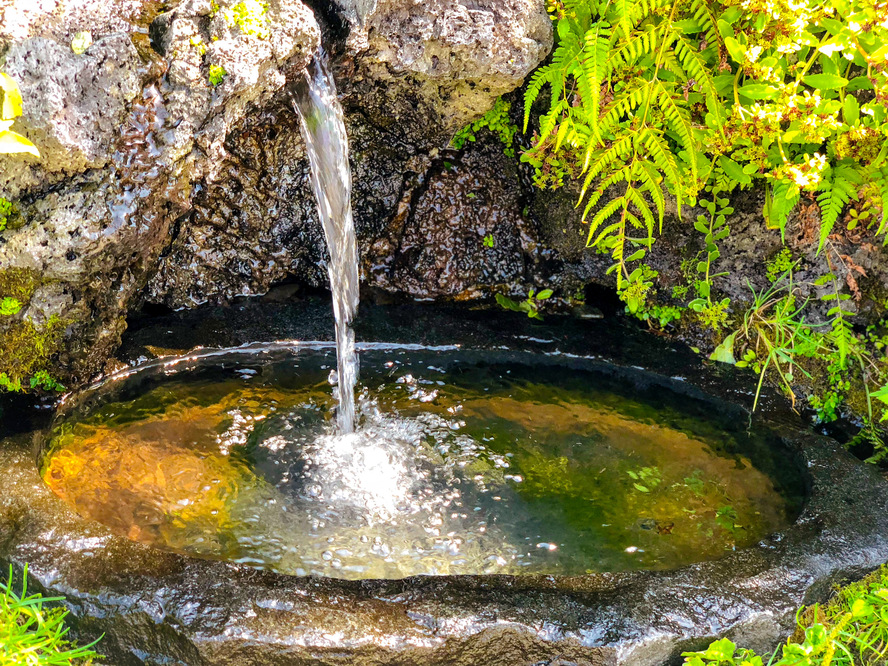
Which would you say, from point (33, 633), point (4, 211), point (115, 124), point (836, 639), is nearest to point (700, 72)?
point (836, 639)

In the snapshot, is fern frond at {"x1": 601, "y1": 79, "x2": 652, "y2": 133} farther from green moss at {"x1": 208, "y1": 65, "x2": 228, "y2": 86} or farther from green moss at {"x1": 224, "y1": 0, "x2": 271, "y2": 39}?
green moss at {"x1": 208, "y1": 65, "x2": 228, "y2": 86}

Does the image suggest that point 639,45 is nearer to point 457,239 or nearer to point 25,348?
point 457,239

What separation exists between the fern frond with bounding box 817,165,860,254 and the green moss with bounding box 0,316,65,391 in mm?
3536

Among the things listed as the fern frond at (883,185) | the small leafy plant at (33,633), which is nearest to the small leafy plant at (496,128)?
the fern frond at (883,185)

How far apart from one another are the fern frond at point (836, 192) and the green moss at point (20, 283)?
3.50 metres

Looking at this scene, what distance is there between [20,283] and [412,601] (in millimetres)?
2127

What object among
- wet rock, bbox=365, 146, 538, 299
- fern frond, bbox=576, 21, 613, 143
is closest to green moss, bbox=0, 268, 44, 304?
wet rock, bbox=365, 146, 538, 299

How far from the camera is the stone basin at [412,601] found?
222 cm

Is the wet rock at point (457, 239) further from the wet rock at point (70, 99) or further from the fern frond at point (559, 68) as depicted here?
the wet rock at point (70, 99)

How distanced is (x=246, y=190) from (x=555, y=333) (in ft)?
6.60

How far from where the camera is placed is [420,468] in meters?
3.22

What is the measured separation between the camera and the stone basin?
87.6 inches

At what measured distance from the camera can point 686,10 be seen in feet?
10.7

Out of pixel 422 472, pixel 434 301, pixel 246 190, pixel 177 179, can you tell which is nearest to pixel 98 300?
pixel 177 179
